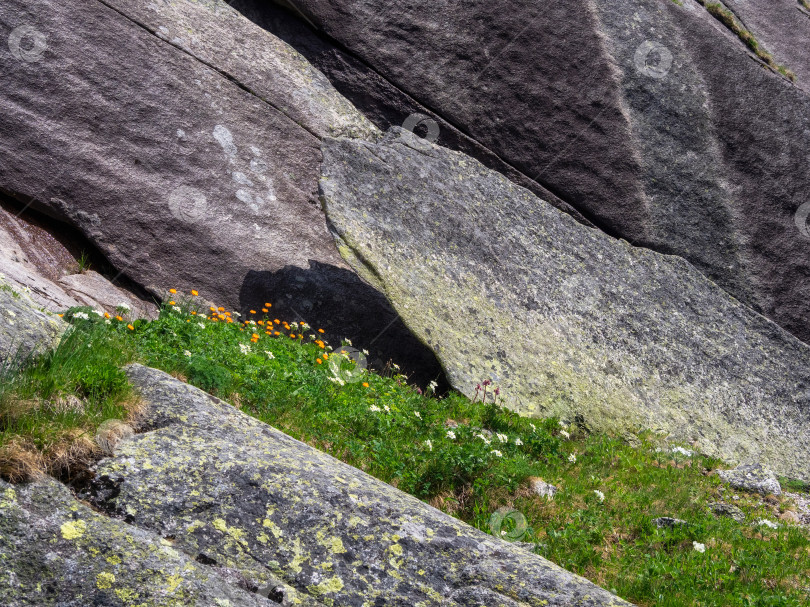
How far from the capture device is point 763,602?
16.2 ft

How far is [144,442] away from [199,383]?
2.56 meters

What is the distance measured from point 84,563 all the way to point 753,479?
7.36 m

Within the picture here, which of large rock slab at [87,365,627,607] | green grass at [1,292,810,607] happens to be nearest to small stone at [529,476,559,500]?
green grass at [1,292,810,607]

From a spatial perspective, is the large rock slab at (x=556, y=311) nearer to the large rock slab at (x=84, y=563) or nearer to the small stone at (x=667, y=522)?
the small stone at (x=667, y=522)

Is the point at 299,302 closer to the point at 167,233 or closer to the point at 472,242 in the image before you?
the point at 167,233

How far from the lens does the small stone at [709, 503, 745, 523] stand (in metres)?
6.78

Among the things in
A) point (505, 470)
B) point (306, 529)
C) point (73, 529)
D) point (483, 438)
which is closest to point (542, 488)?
point (505, 470)

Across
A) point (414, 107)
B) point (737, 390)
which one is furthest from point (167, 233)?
point (737, 390)

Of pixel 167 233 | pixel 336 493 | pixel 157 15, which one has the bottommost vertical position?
pixel 167 233

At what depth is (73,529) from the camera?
2.73m

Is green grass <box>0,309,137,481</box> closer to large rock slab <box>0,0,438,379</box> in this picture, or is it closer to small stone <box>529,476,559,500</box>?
small stone <box>529,476,559,500</box>

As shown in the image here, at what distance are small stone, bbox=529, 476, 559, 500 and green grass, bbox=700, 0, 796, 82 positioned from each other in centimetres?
1146

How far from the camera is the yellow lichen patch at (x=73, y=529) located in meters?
2.70

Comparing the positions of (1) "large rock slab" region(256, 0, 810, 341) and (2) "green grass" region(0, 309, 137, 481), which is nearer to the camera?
(2) "green grass" region(0, 309, 137, 481)
